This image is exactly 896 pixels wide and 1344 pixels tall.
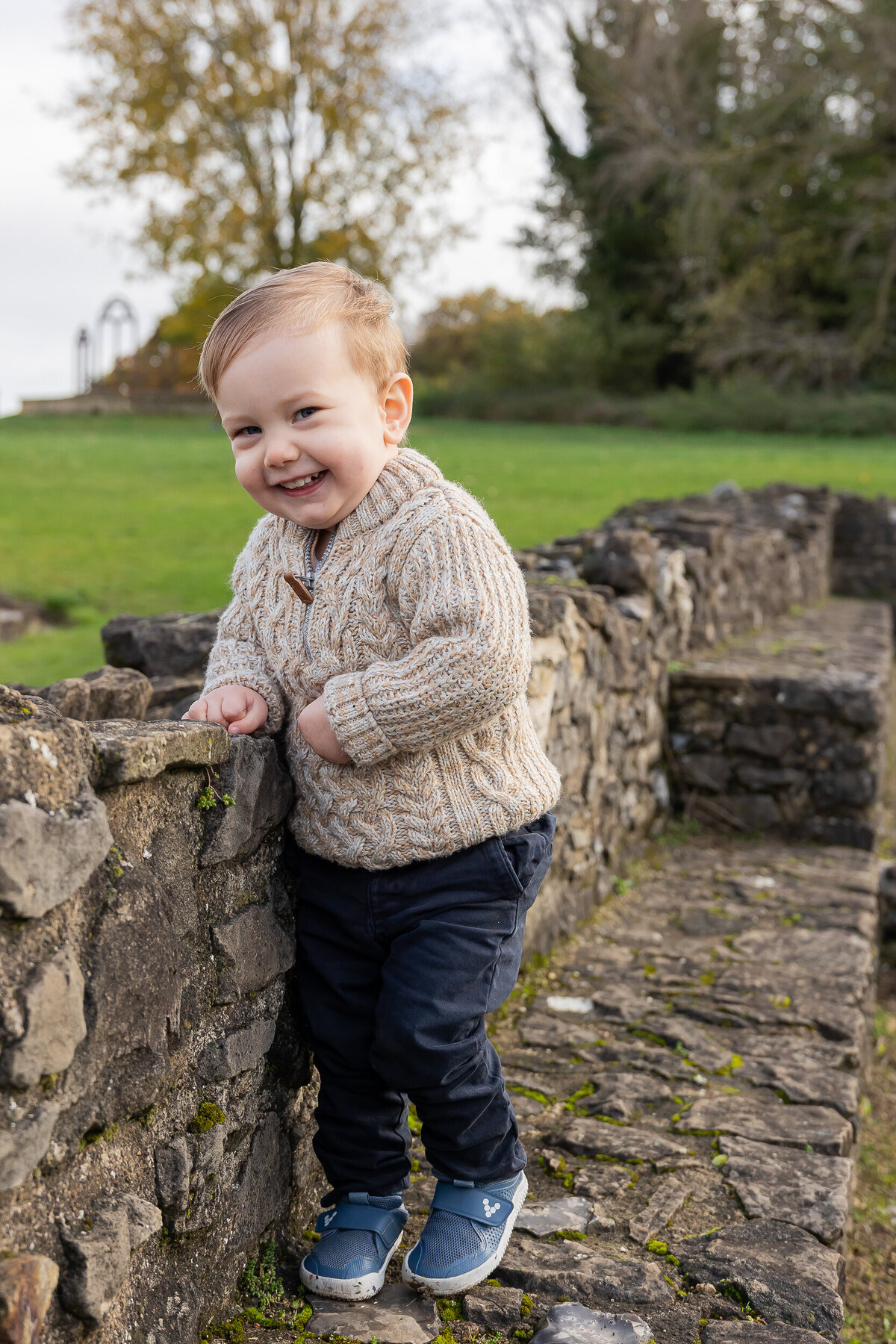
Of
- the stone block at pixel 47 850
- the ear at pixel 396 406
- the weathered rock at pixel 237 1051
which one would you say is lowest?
the weathered rock at pixel 237 1051

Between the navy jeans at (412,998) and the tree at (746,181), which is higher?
the tree at (746,181)

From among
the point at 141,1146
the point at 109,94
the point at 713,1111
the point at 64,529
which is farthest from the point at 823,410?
the point at 141,1146

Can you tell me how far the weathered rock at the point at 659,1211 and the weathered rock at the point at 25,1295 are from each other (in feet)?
4.22

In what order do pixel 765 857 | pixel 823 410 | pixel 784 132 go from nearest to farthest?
pixel 765 857, pixel 823 410, pixel 784 132

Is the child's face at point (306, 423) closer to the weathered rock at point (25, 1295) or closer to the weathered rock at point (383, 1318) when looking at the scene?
the weathered rock at point (25, 1295)

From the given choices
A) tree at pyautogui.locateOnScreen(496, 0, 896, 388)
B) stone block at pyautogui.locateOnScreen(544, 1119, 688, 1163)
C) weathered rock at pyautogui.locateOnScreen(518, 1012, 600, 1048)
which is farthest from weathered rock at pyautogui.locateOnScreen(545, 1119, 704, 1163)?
tree at pyautogui.locateOnScreen(496, 0, 896, 388)

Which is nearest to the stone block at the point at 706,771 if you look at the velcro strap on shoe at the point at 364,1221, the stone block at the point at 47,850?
the velcro strap on shoe at the point at 364,1221

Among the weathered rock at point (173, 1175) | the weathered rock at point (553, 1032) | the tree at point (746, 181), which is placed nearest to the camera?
the weathered rock at point (173, 1175)

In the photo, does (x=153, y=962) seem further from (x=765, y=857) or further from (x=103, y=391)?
(x=103, y=391)

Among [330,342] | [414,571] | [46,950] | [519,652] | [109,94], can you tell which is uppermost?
[109,94]

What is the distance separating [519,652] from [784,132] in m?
24.6

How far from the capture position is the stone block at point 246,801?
5.82ft

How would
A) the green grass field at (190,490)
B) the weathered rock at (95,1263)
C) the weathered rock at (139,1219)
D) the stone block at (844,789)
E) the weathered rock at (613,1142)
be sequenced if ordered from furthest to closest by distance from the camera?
the green grass field at (190,490) → the stone block at (844,789) → the weathered rock at (613,1142) → the weathered rock at (139,1219) → the weathered rock at (95,1263)

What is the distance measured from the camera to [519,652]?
1.84 meters
